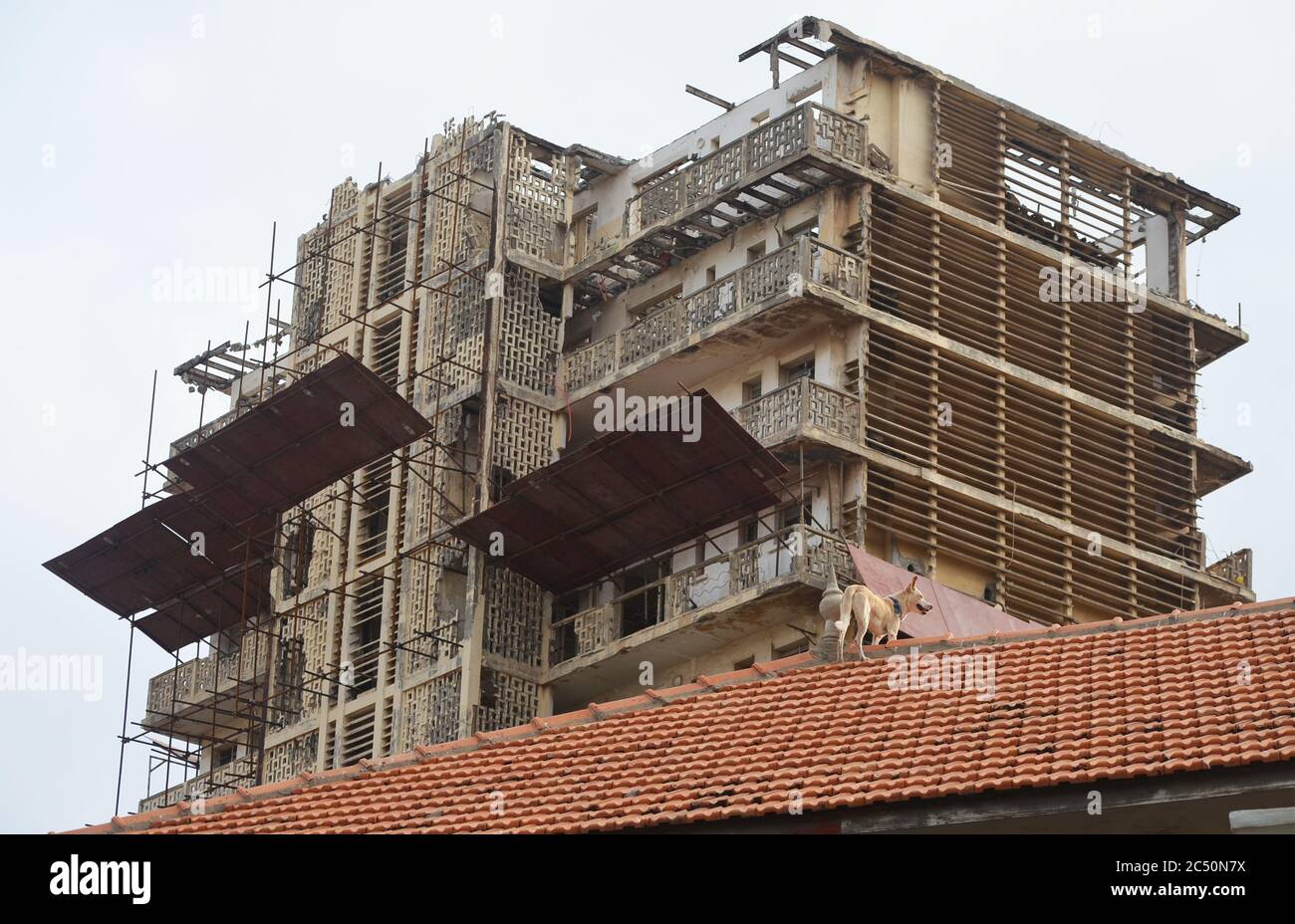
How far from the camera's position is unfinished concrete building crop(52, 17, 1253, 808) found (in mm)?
49250

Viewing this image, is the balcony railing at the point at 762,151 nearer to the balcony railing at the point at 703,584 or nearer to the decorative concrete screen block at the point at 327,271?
the balcony railing at the point at 703,584

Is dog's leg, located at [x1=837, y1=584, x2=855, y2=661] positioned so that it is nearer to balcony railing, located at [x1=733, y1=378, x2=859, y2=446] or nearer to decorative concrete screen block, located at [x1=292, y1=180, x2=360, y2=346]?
balcony railing, located at [x1=733, y1=378, x2=859, y2=446]

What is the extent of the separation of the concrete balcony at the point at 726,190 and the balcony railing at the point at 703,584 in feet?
23.3

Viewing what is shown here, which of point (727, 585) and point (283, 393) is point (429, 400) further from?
point (727, 585)

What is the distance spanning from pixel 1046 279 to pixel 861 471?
7.33 meters

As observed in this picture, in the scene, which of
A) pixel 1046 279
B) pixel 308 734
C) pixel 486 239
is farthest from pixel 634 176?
pixel 308 734

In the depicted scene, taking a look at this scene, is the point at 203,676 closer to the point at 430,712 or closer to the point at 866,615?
the point at 430,712

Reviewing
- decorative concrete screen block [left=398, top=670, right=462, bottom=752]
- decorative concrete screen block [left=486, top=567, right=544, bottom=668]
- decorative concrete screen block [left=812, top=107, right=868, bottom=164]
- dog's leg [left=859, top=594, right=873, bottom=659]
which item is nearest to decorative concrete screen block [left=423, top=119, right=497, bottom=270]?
decorative concrete screen block [left=486, top=567, right=544, bottom=668]

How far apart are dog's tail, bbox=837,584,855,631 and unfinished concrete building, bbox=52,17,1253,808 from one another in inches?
496

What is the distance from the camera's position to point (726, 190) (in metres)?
51.9

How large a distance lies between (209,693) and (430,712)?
35.0 feet
